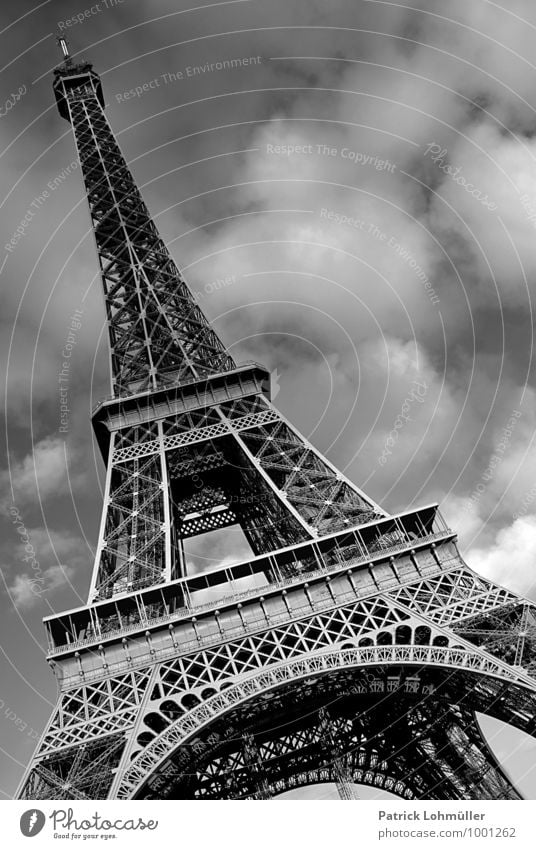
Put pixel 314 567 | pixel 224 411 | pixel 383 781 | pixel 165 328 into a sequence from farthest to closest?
1. pixel 165 328
2. pixel 224 411
3. pixel 383 781
4. pixel 314 567

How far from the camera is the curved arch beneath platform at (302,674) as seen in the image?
18125 mm

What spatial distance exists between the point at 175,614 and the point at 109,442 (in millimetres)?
13872

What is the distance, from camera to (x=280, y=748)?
2642 cm

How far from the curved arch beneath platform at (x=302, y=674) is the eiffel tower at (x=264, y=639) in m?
0.05

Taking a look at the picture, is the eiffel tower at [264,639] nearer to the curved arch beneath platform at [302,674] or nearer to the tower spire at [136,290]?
the curved arch beneath platform at [302,674]

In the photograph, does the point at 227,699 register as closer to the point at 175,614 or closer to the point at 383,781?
the point at 175,614
